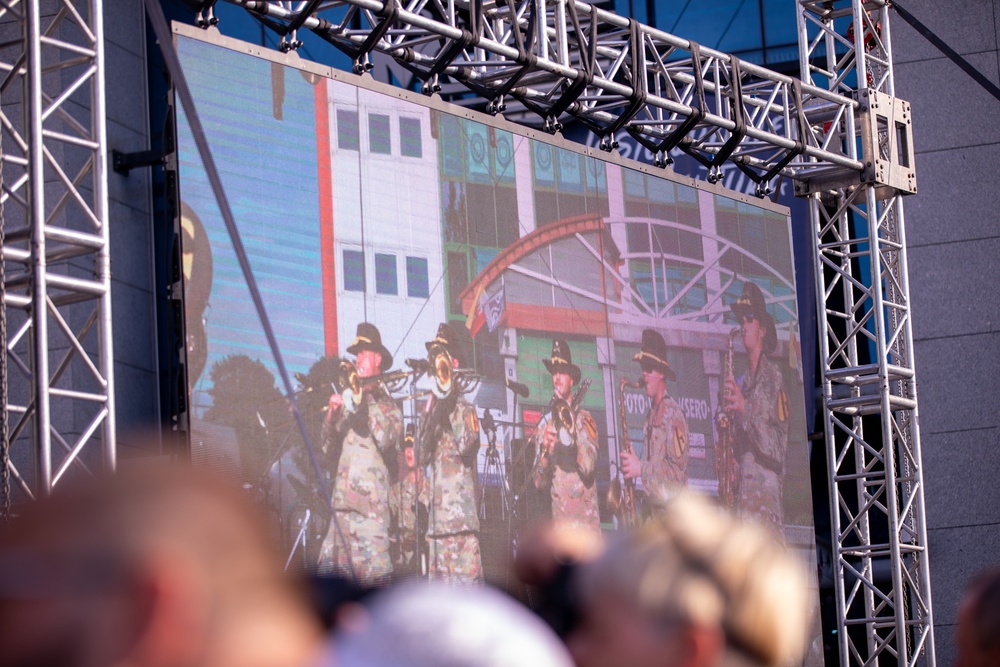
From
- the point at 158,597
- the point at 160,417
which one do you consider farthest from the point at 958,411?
the point at 158,597

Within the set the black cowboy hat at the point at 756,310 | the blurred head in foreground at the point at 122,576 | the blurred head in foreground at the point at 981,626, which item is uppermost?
the black cowboy hat at the point at 756,310

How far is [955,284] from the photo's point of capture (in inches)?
507

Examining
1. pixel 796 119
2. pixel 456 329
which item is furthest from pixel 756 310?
pixel 456 329

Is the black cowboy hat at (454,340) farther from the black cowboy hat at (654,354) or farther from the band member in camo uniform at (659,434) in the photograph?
the black cowboy hat at (654,354)

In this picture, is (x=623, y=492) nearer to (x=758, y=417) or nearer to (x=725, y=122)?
(x=758, y=417)

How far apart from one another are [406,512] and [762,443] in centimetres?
334

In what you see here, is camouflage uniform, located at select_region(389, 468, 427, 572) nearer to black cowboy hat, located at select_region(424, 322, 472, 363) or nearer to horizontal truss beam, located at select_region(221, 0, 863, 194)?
black cowboy hat, located at select_region(424, 322, 472, 363)

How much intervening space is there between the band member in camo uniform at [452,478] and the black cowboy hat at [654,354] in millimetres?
1609

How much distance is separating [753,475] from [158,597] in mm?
8851

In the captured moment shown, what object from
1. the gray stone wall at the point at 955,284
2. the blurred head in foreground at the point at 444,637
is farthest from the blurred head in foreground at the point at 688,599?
the gray stone wall at the point at 955,284

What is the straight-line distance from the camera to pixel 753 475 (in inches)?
370

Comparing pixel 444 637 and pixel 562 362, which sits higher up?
pixel 562 362

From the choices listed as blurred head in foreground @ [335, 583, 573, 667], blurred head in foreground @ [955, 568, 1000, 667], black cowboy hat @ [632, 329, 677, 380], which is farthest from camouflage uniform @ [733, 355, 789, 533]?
blurred head in foreground @ [335, 583, 573, 667]

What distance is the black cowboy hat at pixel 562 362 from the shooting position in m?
8.23
